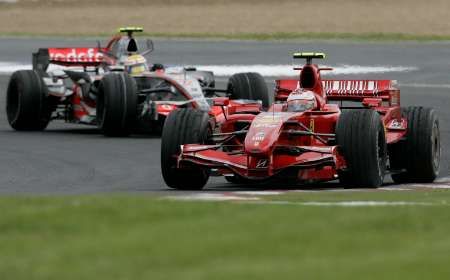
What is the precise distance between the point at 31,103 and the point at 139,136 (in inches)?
80.1

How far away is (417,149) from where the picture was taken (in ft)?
58.0

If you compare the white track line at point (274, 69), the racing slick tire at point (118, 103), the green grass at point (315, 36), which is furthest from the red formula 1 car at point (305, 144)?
the green grass at point (315, 36)

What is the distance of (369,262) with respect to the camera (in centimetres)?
816

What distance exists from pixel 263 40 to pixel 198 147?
1185 inches

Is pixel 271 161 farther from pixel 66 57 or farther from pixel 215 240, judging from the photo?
pixel 66 57

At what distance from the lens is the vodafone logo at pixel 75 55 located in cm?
2631

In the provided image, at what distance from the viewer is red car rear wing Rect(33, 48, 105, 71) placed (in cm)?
2625

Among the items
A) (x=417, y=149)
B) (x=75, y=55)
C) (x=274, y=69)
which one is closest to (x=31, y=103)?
(x=75, y=55)

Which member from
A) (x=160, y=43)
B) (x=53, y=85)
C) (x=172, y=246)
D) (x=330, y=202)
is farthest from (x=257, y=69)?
(x=172, y=246)

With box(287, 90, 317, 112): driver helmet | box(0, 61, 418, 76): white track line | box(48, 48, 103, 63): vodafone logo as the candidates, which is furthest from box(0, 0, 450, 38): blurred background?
box(287, 90, 317, 112): driver helmet

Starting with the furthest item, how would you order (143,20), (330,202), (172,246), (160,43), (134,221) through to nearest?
(143,20), (160,43), (330,202), (134,221), (172,246)

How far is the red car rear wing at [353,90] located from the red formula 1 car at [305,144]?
636 mm

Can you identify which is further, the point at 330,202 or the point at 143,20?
the point at 143,20

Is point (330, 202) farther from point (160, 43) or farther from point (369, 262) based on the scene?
point (160, 43)
